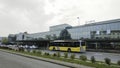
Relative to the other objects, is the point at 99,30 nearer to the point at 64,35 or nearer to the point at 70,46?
the point at 64,35

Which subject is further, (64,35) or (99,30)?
(64,35)

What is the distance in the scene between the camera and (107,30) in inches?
2579

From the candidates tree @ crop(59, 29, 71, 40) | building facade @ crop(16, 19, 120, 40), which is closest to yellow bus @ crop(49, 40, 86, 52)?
building facade @ crop(16, 19, 120, 40)

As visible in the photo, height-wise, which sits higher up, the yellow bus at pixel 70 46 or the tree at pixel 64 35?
the tree at pixel 64 35

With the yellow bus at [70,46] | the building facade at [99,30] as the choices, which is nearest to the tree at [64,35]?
the building facade at [99,30]

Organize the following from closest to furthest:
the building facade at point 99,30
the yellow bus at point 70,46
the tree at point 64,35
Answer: the yellow bus at point 70,46 → the building facade at point 99,30 → the tree at point 64,35

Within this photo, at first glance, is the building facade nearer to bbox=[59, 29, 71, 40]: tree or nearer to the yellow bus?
bbox=[59, 29, 71, 40]: tree

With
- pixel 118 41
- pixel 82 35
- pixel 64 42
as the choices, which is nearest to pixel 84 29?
pixel 82 35

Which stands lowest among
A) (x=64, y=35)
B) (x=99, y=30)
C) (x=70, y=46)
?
(x=70, y=46)

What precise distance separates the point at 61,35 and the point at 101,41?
1488 inches

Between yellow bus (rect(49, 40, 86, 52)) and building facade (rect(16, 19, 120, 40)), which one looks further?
building facade (rect(16, 19, 120, 40))

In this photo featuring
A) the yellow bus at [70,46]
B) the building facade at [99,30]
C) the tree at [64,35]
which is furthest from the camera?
the tree at [64,35]

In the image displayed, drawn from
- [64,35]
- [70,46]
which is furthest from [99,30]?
[70,46]

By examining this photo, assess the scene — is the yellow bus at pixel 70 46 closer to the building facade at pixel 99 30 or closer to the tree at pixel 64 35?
the building facade at pixel 99 30
